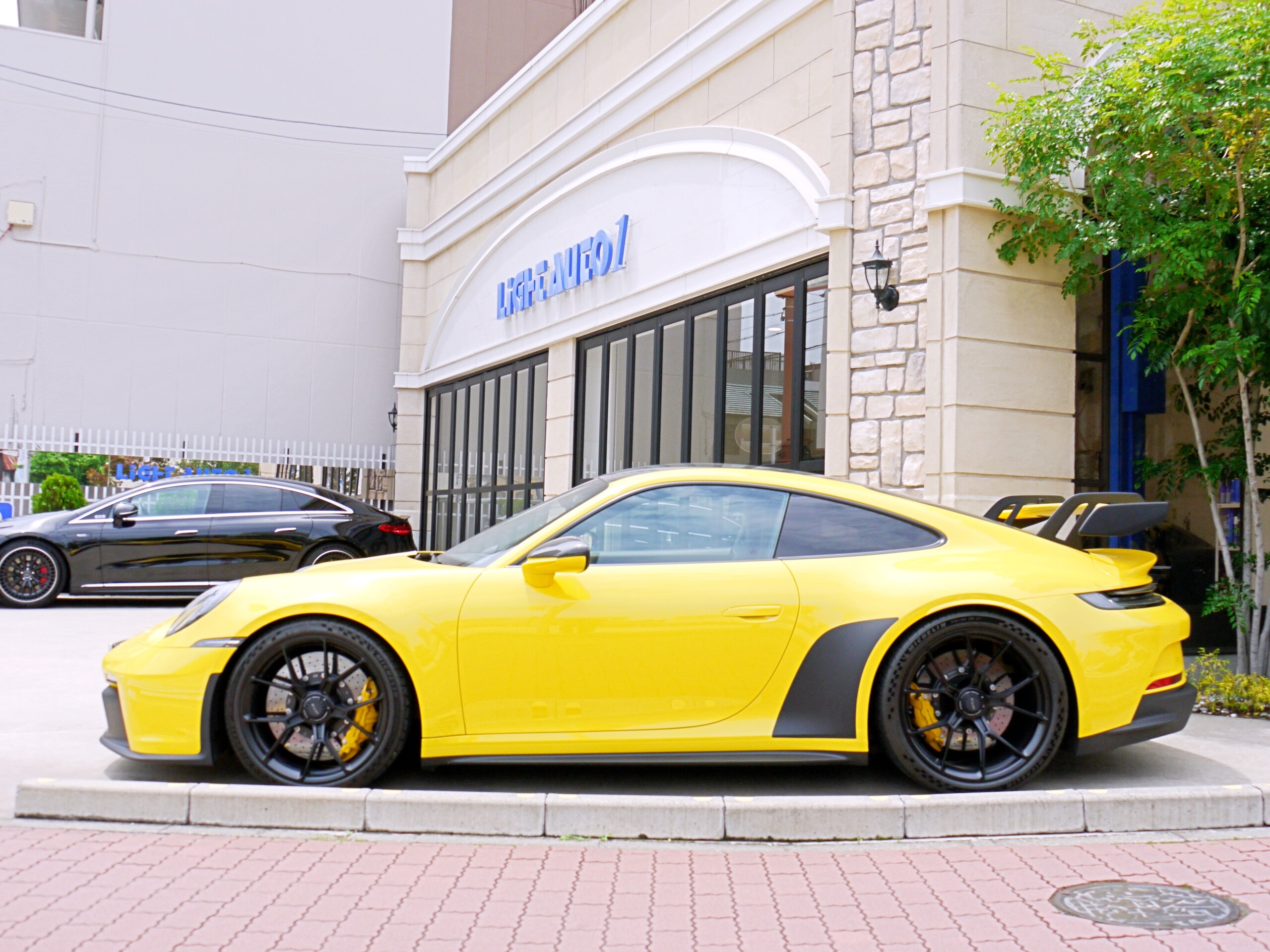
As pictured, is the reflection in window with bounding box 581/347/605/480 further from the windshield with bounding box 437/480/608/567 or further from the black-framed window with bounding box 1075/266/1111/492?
the windshield with bounding box 437/480/608/567

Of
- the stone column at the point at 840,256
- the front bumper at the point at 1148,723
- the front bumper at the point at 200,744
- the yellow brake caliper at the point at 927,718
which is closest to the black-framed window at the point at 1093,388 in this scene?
the stone column at the point at 840,256

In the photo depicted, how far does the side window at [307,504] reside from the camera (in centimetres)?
1348

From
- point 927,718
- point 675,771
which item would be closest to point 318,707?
point 675,771

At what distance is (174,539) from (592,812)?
9.83 meters

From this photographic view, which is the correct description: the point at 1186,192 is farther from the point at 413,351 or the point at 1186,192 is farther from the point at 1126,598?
the point at 413,351

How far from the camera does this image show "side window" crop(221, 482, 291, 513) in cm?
1321

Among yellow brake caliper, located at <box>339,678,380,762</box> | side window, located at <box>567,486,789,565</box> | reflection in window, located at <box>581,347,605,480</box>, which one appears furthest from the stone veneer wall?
reflection in window, located at <box>581,347,605,480</box>

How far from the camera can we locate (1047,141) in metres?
7.78

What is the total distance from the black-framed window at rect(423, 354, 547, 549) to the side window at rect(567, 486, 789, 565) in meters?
11.0

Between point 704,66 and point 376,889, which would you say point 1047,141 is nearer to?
point 704,66

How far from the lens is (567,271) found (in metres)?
15.2

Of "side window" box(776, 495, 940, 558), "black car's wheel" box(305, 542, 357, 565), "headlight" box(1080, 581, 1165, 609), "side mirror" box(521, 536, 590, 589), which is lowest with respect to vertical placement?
"black car's wheel" box(305, 542, 357, 565)

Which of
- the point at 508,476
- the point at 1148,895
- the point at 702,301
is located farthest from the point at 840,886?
the point at 508,476

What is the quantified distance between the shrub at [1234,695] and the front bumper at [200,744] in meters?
5.39
